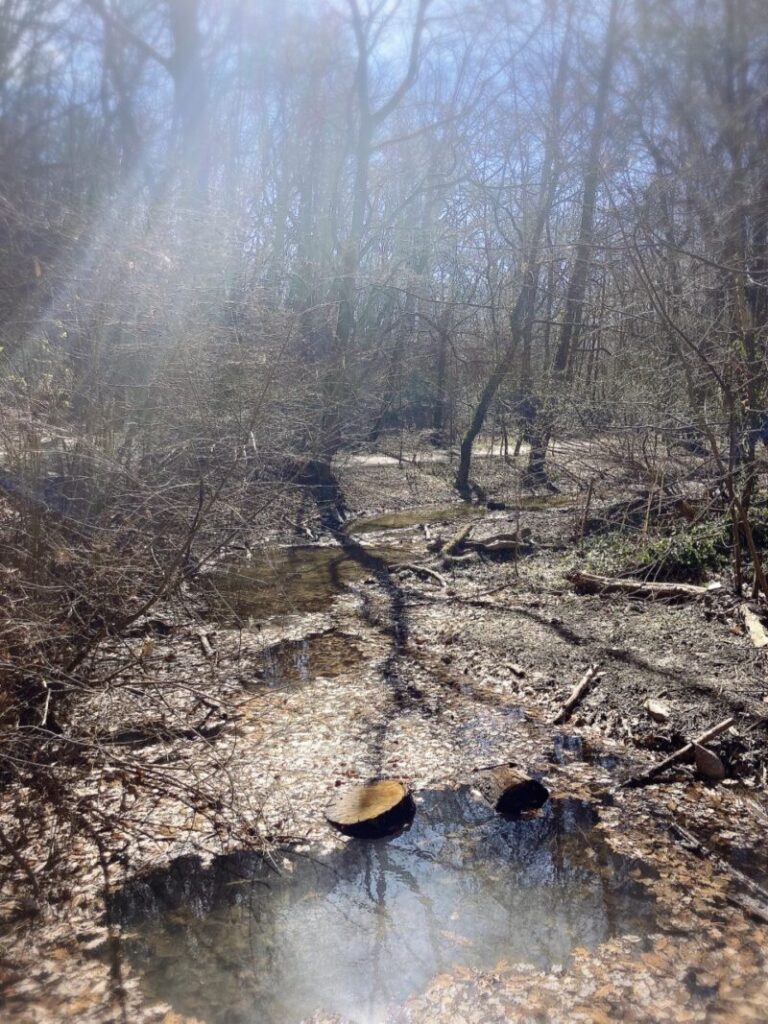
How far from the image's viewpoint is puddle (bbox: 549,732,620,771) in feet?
20.6

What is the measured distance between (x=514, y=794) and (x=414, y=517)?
11.4 meters

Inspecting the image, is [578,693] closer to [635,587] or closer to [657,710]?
[657,710]

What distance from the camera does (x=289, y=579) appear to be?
11.8 metres

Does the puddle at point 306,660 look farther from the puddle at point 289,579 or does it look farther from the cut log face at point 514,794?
the cut log face at point 514,794

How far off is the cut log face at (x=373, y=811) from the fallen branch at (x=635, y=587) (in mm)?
4567

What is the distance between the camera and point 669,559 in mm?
9641

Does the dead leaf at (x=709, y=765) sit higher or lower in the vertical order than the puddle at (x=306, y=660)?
higher

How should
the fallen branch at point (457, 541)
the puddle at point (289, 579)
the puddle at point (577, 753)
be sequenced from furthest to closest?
the fallen branch at point (457, 541), the puddle at point (289, 579), the puddle at point (577, 753)

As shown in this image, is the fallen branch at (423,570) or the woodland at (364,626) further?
the fallen branch at (423,570)

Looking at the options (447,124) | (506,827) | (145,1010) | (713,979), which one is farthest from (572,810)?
(447,124)

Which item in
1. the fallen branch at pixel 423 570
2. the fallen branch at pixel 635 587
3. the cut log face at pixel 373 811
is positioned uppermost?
the fallen branch at pixel 635 587

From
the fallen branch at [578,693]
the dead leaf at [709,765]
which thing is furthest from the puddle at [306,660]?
the dead leaf at [709,765]

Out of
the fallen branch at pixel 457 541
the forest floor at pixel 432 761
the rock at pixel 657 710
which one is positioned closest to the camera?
the forest floor at pixel 432 761

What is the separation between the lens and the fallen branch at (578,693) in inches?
276
